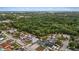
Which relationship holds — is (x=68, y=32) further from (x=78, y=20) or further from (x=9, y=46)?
(x=9, y=46)

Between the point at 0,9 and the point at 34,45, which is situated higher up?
the point at 0,9

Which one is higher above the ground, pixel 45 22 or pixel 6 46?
pixel 45 22

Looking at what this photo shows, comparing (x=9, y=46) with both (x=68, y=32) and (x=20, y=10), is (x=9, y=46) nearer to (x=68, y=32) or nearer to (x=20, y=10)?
(x=20, y=10)

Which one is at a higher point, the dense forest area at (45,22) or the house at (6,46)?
the dense forest area at (45,22)

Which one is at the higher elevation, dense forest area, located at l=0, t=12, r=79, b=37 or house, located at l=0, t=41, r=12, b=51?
dense forest area, located at l=0, t=12, r=79, b=37
